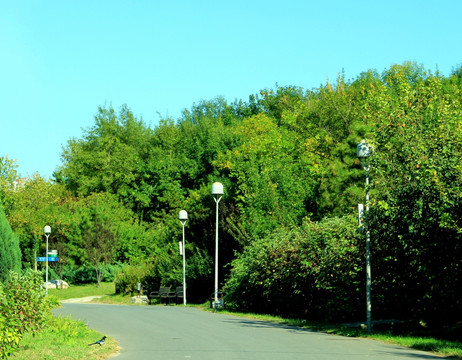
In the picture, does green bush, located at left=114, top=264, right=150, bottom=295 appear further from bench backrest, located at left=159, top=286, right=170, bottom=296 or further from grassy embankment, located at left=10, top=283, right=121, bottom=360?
grassy embankment, located at left=10, top=283, right=121, bottom=360

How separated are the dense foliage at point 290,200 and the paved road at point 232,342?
246cm

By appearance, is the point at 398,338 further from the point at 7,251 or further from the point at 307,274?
the point at 7,251

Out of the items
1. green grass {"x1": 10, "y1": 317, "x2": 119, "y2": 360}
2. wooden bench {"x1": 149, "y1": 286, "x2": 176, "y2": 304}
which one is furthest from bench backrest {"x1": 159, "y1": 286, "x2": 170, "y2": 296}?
green grass {"x1": 10, "y1": 317, "x2": 119, "y2": 360}

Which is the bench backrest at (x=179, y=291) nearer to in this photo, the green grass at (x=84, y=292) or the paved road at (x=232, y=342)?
the green grass at (x=84, y=292)

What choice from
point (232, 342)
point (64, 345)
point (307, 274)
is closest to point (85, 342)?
point (64, 345)

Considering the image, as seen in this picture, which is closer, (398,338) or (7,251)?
(398,338)

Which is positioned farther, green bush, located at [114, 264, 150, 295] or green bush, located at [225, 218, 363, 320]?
green bush, located at [114, 264, 150, 295]

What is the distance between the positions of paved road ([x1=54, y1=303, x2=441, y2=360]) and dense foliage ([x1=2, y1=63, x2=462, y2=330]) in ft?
8.07

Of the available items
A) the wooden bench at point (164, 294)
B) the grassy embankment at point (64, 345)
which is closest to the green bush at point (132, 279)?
the wooden bench at point (164, 294)

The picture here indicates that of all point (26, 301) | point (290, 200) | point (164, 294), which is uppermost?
point (290, 200)

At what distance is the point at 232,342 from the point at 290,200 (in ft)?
73.9

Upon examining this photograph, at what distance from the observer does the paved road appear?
12562 mm

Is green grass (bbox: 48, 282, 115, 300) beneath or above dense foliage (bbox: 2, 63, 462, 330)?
beneath

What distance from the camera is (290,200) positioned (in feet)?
121
